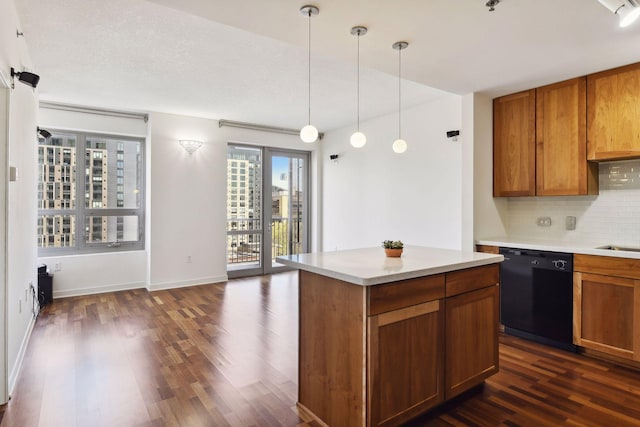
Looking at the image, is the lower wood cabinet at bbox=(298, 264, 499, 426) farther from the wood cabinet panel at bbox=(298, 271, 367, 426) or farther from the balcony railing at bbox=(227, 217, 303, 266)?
the balcony railing at bbox=(227, 217, 303, 266)

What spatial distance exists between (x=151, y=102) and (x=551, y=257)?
5.00m

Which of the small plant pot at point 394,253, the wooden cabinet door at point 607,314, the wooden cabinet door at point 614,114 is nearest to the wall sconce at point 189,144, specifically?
the small plant pot at point 394,253

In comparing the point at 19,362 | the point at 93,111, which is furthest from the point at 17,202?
the point at 93,111

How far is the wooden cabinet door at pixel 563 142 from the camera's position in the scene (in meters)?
3.26

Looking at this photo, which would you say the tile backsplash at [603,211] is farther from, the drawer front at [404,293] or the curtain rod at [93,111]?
the curtain rod at [93,111]

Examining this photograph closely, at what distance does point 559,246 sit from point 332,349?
2.46 metres

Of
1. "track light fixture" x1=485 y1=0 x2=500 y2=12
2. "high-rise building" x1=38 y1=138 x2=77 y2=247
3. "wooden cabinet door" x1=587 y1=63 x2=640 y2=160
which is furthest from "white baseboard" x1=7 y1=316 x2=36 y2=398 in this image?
"wooden cabinet door" x1=587 y1=63 x2=640 y2=160

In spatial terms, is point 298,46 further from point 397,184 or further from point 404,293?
point 397,184

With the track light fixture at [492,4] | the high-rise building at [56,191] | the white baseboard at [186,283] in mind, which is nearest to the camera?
the track light fixture at [492,4]

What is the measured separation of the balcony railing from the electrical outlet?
3.92m

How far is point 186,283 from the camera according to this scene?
5578 millimetres

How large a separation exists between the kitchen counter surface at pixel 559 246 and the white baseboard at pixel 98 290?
4.89 metres

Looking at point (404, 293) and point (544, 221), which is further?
point (544, 221)

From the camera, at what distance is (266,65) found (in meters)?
3.50
